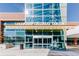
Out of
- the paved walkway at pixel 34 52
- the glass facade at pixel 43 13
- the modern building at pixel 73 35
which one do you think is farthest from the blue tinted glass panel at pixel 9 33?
the modern building at pixel 73 35

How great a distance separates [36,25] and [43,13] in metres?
0.33

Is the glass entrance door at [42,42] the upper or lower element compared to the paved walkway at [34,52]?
upper

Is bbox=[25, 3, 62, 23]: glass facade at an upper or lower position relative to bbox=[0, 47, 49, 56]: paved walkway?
upper

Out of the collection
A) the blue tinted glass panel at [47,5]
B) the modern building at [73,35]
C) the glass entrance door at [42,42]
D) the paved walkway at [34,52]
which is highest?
the blue tinted glass panel at [47,5]

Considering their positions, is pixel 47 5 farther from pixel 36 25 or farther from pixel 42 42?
pixel 42 42

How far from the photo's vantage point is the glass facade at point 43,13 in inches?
232

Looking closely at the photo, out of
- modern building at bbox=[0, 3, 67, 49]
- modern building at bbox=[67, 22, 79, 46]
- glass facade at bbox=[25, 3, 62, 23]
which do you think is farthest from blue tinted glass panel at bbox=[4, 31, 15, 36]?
modern building at bbox=[67, 22, 79, 46]

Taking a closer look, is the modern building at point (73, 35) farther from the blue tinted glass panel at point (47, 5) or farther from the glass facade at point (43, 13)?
the blue tinted glass panel at point (47, 5)

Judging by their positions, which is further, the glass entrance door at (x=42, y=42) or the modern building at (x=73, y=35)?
the glass entrance door at (x=42, y=42)

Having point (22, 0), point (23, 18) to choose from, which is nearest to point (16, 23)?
point (23, 18)

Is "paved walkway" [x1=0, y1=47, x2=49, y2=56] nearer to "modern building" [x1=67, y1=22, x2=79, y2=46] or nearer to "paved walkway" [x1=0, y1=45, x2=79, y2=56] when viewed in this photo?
"paved walkway" [x1=0, y1=45, x2=79, y2=56]

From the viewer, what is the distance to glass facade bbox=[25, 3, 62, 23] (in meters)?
5.89

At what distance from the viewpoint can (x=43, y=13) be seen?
5.94 meters

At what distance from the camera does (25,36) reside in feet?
19.6
